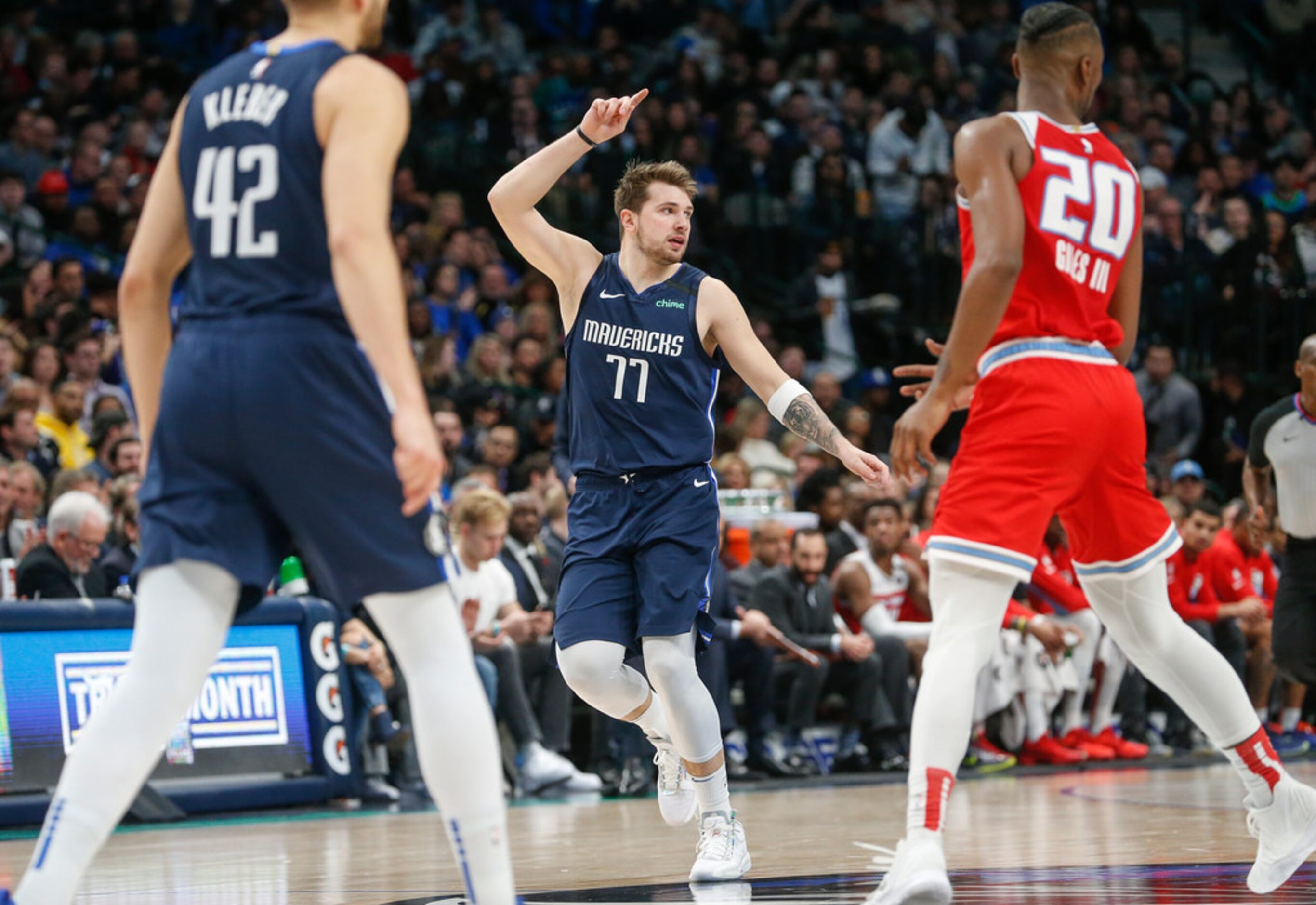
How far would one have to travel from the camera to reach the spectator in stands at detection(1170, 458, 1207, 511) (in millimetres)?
13430

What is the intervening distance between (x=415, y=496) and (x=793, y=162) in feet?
49.7

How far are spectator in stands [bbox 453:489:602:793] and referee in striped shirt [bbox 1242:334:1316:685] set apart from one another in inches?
164

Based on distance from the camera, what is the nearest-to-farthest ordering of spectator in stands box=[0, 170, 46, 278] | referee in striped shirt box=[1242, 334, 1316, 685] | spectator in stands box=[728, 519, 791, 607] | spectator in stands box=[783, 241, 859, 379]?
1. referee in striped shirt box=[1242, 334, 1316, 685]
2. spectator in stands box=[728, 519, 791, 607]
3. spectator in stands box=[0, 170, 46, 278]
4. spectator in stands box=[783, 241, 859, 379]

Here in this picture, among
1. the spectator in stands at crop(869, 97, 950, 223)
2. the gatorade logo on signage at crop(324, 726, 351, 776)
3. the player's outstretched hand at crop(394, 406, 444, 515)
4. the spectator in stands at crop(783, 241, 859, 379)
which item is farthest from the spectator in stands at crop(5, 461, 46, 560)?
the spectator in stands at crop(869, 97, 950, 223)

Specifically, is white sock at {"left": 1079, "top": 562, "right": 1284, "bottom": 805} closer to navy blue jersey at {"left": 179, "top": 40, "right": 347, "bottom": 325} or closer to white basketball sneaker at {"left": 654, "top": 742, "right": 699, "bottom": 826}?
white basketball sneaker at {"left": 654, "top": 742, "right": 699, "bottom": 826}

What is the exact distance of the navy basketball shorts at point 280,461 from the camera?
346 cm

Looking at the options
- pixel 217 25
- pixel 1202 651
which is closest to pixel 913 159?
pixel 217 25

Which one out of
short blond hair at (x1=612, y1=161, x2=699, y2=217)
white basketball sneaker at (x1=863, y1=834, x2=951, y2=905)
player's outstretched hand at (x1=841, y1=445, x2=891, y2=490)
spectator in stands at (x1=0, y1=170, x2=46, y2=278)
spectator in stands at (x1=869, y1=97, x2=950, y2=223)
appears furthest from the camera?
spectator in stands at (x1=869, y1=97, x2=950, y2=223)

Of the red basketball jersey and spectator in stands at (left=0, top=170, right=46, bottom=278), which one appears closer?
the red basketball jersey

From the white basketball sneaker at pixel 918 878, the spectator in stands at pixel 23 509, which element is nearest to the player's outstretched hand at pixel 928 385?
the white basketball sneaker at pixel 918 878

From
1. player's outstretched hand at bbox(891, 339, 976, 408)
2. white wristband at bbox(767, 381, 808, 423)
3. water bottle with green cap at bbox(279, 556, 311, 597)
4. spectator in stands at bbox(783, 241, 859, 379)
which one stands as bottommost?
water bottle with green cap at bbox(279, 556, 311, 597)

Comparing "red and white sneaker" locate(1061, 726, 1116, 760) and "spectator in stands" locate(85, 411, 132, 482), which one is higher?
"spectator in stands" locate(85, 411, 132, 482)

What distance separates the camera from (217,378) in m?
3.49

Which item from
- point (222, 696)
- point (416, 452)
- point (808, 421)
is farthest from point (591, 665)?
point (222, 696)
